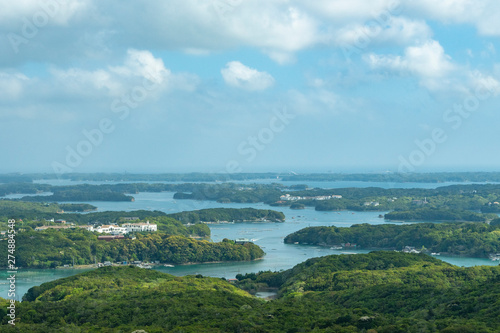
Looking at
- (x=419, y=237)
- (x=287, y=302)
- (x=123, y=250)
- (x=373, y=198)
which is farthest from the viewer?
(x=373, y=198)

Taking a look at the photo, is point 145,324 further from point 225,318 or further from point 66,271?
point 66,271

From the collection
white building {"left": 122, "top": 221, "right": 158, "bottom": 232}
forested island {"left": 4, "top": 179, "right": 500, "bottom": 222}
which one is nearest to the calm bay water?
forested island {"left": 4, "top": 179, "right": 500, "bottom": 222}

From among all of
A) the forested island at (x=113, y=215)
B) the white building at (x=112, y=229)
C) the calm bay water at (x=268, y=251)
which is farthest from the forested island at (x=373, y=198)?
the white building at (x=112, y=229)

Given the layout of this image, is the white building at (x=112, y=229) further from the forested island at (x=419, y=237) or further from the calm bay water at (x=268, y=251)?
the forested island at (x=419, y=237)

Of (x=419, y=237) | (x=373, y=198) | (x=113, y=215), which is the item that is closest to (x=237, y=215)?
(x=113, y=215)

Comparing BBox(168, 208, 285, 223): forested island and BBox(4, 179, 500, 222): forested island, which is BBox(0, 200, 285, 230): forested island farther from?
BBox(4, 179, 500, 222): forested island

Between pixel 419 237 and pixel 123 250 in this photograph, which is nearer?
pixel 123 250

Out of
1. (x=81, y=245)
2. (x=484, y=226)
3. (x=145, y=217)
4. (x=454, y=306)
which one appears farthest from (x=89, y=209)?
(x=454, y=306)

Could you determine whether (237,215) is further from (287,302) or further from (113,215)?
(287,302)
